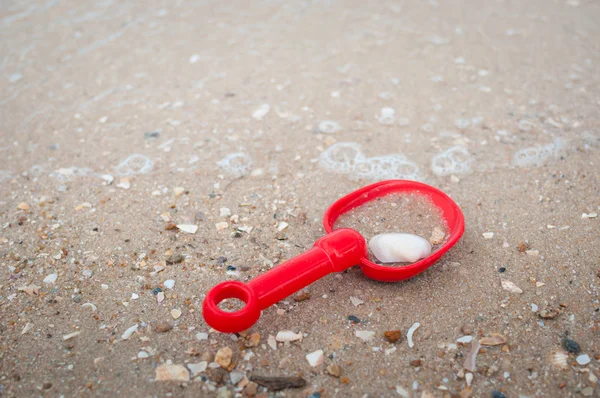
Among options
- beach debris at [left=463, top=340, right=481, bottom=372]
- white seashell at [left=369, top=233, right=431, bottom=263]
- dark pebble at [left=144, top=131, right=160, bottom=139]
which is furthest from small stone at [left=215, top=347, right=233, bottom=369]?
dark pebble at [left=144, top=131, right=160, bottom=139]

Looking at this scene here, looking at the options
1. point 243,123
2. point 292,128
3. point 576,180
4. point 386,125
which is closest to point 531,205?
point 576,180

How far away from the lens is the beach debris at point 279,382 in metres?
1.50

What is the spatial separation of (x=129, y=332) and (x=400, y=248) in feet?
2.99

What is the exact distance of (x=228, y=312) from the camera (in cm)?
153

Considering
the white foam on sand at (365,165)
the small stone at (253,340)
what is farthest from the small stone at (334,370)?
the white foam on sand at (365,165)

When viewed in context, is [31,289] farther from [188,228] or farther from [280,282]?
[280,282]

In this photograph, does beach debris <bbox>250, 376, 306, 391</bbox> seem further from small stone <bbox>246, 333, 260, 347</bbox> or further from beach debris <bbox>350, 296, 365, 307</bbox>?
beach debris <bbox>350, 296, 365, 307</bbox>

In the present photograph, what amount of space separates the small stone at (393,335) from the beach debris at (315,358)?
0.21 metres

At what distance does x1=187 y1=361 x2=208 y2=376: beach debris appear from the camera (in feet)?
5.05

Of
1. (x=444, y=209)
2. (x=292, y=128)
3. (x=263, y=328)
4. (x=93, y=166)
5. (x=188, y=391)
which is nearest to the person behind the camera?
(x=188, y=391)

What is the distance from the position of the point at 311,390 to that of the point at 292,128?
A: 1451 millimetres

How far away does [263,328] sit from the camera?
5.46ft

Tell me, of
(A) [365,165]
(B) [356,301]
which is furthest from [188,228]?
(A) [365,165]

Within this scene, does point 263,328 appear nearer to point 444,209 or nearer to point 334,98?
point 444,209
